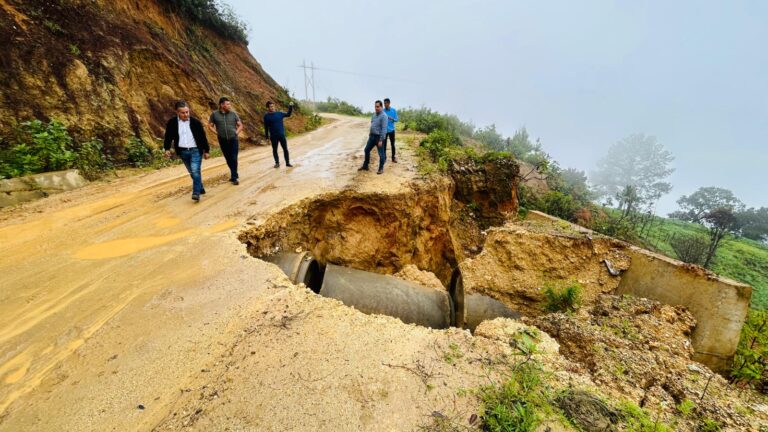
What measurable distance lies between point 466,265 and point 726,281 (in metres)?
3.95

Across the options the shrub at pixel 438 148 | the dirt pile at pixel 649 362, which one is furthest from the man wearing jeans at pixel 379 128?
the dirt pile at pixel 649 362

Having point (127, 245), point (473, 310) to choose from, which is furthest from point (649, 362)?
point (127, 245)

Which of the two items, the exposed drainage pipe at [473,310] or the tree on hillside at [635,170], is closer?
the exposed drainage pipe at [473,310]

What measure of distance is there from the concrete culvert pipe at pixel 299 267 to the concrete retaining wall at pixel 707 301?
5.57 m

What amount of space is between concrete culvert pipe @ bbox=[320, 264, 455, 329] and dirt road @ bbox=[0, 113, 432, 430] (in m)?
0.88

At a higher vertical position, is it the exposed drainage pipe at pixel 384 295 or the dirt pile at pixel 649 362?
the exposed drainage pipe at pixel 384 295

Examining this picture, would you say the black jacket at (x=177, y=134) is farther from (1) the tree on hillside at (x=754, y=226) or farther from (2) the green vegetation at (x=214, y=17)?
(1) the tree on hillside at (x=754, y=226)

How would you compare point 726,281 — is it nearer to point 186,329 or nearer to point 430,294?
point 430,294

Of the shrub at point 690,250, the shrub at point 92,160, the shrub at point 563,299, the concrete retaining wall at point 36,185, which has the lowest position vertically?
the shrub at point 690,250

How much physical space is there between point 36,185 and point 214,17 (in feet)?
50.9

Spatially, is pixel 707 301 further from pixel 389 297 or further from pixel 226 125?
pixel 226 125

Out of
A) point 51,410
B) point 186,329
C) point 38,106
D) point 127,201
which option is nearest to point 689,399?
point 186,329

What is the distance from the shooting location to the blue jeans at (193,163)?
17.0 ft

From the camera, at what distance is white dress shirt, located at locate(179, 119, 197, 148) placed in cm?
Answer: 510
